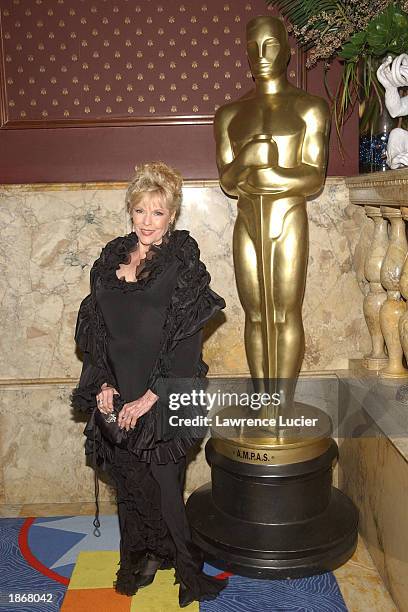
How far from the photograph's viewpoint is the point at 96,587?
3.01 metres

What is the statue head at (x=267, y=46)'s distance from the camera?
120 inches

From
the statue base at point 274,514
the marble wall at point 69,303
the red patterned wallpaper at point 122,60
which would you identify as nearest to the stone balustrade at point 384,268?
the marble wall at point 69,303

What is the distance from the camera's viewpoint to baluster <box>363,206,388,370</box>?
3395 mm

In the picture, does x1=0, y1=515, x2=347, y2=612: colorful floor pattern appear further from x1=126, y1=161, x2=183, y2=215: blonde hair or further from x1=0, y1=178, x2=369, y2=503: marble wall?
x1=126, y1=161, x2=183, y2=215: blonde hair

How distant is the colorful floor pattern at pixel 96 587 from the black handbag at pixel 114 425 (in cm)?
68

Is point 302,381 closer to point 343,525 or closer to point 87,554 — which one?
point 343,525

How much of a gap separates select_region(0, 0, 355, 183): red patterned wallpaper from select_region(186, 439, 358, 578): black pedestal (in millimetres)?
1538

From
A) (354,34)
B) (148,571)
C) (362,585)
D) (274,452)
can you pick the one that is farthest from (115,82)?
(362,585)

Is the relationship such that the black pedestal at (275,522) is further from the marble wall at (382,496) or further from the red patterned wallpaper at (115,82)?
the red patterned wallpaper at (115,82)

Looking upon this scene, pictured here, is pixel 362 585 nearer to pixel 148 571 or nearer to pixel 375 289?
pixel 148 571

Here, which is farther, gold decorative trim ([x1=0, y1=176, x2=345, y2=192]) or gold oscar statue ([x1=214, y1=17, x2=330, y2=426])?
gold decorative trim ([x1=0, y1=176, x2=345, y2=192])

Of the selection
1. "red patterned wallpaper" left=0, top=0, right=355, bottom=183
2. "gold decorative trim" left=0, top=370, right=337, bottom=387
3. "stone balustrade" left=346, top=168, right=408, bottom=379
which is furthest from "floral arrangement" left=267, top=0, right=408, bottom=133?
"gold decorative trim" left=0, top=370, right=337, bottom=387

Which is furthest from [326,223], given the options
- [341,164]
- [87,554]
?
[87,554]

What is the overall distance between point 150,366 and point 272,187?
3.18 ft
